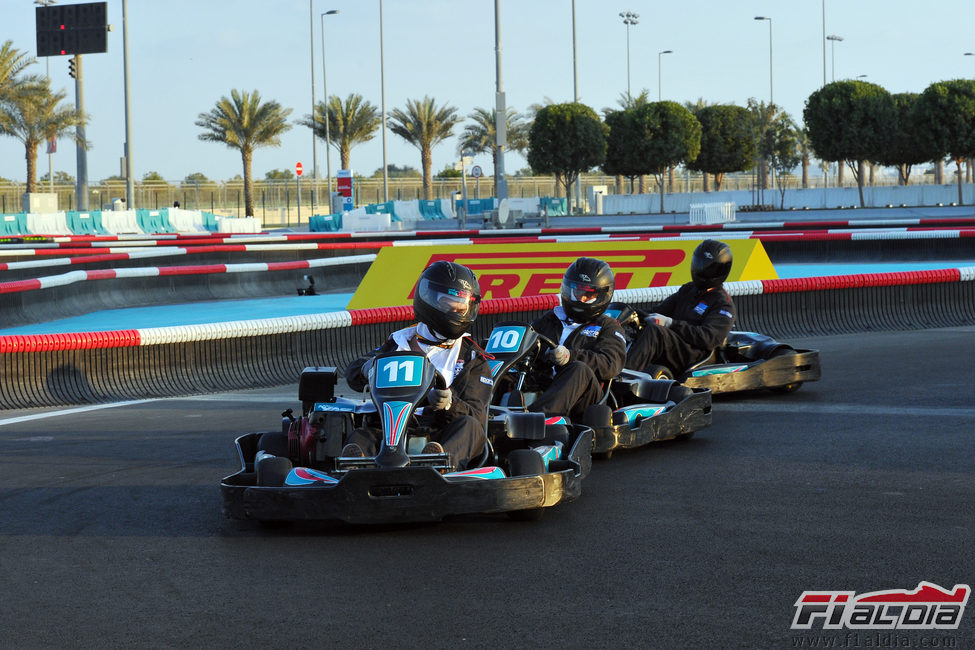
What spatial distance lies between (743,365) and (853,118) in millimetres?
50447

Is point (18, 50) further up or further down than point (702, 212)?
further up

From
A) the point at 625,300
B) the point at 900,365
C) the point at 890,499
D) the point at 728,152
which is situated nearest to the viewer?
the point at 890,499

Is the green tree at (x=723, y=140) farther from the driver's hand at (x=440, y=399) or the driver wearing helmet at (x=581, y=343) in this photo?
the driver's hand at (x=440, y=399)

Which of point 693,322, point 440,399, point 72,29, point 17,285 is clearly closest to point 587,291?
point 693,322

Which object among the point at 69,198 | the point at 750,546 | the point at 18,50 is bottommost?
the point at 750,546

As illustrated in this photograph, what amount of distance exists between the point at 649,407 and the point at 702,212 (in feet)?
108

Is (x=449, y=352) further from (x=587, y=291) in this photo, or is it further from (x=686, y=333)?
(x=686, y=333)

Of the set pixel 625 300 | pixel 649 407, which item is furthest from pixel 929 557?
pixel 625 300

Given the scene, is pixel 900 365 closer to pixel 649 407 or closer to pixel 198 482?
pixel 649 407

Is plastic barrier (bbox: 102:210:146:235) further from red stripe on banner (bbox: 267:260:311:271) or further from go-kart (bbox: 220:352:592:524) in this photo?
go-kart (bbox: 220:352:592:524)

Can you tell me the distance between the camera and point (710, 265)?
939 centimetres

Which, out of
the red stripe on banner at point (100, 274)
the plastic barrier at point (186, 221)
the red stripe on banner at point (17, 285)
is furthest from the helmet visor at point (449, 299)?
the plastic barrier at point (186, 221)

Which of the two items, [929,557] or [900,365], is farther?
[900,365]

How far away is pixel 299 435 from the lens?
6.19 meters
